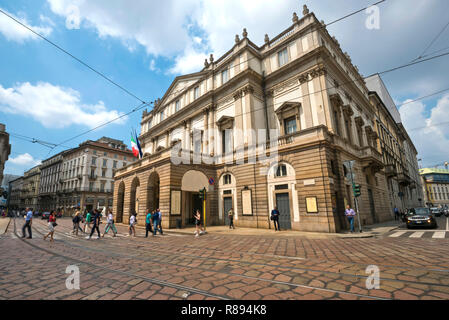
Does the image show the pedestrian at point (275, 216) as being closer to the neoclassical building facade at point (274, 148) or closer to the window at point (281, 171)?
the neoclassical building facade at point (274, 148)

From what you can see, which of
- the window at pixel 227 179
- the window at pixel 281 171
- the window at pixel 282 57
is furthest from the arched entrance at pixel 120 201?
the window at pixel 282 57

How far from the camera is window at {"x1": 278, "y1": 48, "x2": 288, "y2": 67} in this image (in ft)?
66.2

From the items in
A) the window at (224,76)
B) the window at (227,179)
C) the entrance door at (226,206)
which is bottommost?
the entrance door at (226,206)

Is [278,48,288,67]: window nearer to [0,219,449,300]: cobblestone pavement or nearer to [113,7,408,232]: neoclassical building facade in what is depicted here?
[113,7,408,232]: neoclassical building facade

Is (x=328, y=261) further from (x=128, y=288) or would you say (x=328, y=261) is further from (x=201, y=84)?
(x=201, y=84)

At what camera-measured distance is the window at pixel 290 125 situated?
1869cm

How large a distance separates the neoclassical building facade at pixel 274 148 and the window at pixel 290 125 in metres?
0.09

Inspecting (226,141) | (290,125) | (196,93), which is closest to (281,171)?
(290,125)

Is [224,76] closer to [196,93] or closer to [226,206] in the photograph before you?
[196,93]

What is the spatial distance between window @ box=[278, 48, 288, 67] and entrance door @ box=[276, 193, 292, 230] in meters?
12.7

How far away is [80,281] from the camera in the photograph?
4676 millimetres

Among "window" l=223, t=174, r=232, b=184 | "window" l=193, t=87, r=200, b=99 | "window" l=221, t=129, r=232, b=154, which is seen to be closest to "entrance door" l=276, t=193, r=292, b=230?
"window" l=223, t=174, r=232, b=184

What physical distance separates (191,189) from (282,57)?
1543 centimetres
